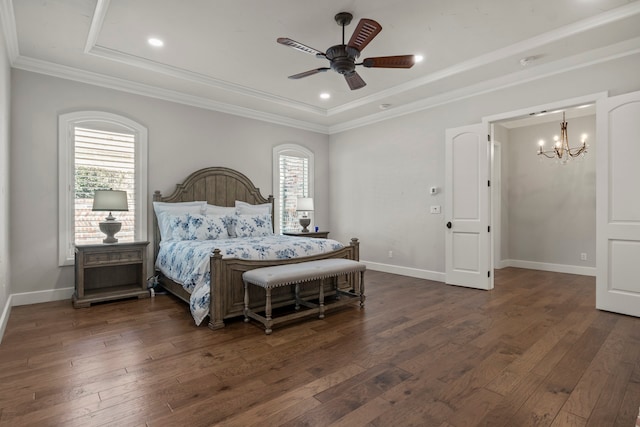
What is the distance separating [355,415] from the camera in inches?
72.6

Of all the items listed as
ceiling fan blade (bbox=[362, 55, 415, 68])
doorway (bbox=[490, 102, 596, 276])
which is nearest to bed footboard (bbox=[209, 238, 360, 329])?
ceiling fan blade (bbox=[362, 55, 415, 68])

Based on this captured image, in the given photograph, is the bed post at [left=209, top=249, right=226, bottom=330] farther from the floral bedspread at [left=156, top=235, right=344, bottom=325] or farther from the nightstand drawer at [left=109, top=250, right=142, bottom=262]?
the nightstand drawer at [left=109, top=250, right=142, bottom=262]

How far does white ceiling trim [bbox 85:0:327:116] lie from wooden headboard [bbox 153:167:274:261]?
4.18ft

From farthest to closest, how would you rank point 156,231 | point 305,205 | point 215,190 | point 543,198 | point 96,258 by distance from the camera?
1. point 543,198
2. point 305,205
3. point 215,190
4. point 156,231
5. point 96,258

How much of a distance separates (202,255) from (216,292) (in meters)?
0.44

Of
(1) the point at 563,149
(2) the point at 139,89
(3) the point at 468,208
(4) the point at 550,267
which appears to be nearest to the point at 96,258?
(2) the point at 139,89

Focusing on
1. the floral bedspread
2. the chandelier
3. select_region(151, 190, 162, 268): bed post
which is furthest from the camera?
the chandelier

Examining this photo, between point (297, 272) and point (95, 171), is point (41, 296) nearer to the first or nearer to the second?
point (95, 171)

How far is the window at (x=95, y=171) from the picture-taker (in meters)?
4.21

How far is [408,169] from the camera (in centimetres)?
570

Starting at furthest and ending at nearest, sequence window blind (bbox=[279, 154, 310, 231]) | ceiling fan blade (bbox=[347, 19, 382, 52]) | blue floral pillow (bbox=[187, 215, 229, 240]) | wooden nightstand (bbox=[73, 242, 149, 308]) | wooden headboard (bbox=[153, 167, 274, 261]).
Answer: window blind (bbox=[279, 154, 310, 231]) < wooden headboard (bbox=[153, 167, 274, 261]) < blue floral pillow (bbox=[187, 215, 229, 240]) < wooden nightstand (bbox=[73, 242, 149, 308]) < ceiling fan blade (bbox=[347, 19, 382, 52])

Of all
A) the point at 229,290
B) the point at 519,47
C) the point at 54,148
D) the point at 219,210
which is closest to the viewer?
the point at 229,290

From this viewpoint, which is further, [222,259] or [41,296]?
[41,296]

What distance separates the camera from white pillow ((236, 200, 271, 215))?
5.48 m
